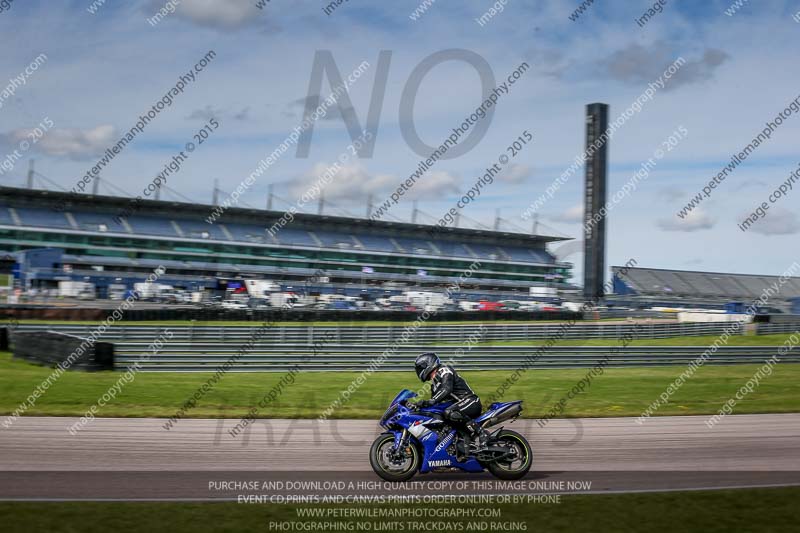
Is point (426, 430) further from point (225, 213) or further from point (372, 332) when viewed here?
point (225, 213)

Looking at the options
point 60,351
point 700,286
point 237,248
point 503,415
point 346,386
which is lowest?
point 503,415

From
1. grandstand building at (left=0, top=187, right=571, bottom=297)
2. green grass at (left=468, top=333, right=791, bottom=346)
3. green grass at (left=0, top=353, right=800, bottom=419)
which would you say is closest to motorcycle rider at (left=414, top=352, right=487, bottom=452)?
green grass at (left=0, top=353, right=800, bottom=419)

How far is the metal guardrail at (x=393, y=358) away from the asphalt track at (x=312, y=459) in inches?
364

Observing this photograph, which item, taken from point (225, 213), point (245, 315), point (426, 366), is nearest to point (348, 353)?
point (426, 366)

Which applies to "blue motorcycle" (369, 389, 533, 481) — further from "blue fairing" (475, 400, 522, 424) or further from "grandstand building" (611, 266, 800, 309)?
"grandstand building" (611, 266, 800, 309)

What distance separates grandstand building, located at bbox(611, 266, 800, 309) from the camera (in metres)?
75.2

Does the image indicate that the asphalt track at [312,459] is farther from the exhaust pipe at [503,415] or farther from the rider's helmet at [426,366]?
the rider's helmet at [426,366]

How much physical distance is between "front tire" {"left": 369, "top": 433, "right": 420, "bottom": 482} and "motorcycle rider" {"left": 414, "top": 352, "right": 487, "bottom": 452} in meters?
0.49

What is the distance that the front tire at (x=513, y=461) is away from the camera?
8414mm

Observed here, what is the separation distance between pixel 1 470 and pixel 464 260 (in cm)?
8252

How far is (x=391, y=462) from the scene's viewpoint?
8.26 m

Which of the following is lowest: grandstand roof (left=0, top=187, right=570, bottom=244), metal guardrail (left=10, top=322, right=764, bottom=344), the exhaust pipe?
the exhaust pipe

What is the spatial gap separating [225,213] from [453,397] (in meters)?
75.1

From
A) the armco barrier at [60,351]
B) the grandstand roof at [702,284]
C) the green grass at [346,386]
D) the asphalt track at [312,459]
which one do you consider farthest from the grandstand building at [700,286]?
the asphalt track at [312,459]
